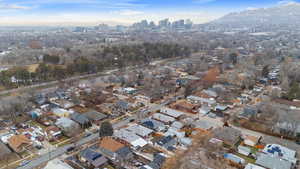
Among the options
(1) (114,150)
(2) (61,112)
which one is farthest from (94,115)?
(1) (114,150)

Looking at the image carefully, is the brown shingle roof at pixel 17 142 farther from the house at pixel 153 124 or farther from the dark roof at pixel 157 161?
the dark roof at pixel 157 161

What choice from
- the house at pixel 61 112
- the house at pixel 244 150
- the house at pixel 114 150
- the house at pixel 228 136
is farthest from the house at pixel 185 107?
the house at pixel 61 112

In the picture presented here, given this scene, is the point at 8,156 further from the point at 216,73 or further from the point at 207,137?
the point at 216,73

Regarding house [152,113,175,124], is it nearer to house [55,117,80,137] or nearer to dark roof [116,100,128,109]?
dark roof [116,100,128,109]

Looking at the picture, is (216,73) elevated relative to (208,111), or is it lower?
elevated

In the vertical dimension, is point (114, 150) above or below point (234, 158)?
above

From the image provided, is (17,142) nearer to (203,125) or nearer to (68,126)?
(68,126)

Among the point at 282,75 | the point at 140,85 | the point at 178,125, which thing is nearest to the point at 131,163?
the point at 178,125
